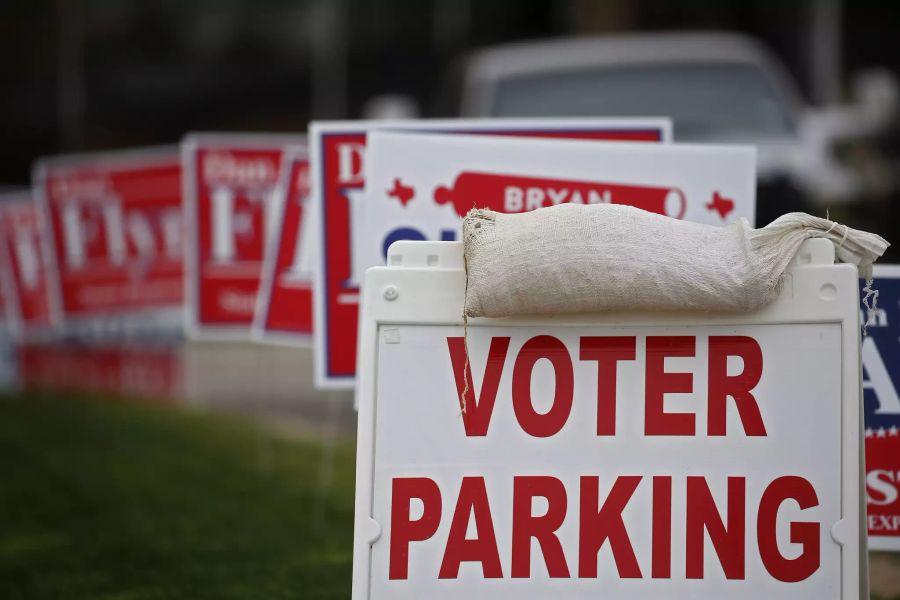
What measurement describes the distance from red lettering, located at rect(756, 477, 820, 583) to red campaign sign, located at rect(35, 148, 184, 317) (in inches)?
245

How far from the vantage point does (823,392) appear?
2.66 meters

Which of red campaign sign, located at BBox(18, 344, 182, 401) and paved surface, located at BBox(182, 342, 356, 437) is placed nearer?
paved surface, located at BBox(182, 342, 356, 437)

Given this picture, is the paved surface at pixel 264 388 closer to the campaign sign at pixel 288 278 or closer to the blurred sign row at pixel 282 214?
the blurred sign row at pixel 282 214

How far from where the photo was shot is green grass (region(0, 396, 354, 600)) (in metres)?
4.46

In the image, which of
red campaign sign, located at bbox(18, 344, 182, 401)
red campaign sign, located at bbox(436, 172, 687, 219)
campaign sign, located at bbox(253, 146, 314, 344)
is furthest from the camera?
red campaign sign, located at bbox(18, 344, 182, 401)

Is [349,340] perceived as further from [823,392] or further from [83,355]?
[83,355]

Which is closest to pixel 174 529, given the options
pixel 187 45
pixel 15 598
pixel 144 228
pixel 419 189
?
pixel 15 598

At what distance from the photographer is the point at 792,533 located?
2.64 metres

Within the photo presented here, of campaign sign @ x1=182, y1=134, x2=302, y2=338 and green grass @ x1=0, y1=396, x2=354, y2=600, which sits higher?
campaign sign @ x1=182, y1=134, x2=302, y2=338

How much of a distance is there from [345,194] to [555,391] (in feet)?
6.91

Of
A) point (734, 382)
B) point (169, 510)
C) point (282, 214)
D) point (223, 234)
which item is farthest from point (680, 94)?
point (734, 382)

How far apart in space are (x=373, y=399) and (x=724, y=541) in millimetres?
725

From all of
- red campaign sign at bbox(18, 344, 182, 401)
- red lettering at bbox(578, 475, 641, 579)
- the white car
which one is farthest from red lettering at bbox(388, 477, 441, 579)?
red campaign sign at bbox(18, 344, 182, 401)

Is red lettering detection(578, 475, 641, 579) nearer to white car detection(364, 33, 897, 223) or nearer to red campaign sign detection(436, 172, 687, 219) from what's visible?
red campaign sign detection(436, 172, 687, 219)
